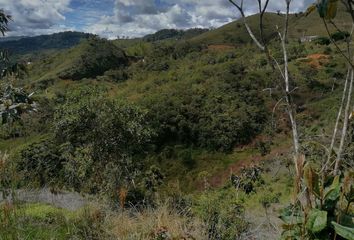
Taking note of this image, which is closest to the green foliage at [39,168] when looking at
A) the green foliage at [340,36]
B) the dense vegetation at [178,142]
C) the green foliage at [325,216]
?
the dense vegetation at [178,142]

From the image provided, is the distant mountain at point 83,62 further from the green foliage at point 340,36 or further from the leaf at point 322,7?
the leaf at point 322,7

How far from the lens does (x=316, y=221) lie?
2.27 m

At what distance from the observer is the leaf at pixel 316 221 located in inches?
88.3

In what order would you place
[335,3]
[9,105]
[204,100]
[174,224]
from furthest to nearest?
1. [204,100]
2. [174,224]
3. [9,105]
4. [335,3]

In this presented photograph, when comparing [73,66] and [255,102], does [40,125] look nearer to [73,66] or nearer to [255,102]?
[255,102]

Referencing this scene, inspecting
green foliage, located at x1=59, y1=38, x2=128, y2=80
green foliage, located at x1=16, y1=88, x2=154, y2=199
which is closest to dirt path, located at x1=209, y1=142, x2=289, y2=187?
green foliage, located at x1=16, y1=88, x2=154, y2=199

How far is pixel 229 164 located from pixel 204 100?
12005 millimetres

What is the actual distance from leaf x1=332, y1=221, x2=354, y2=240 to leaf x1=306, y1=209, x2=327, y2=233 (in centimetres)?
6

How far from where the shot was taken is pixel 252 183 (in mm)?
29750

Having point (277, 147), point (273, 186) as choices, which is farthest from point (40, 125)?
point (273, 186)

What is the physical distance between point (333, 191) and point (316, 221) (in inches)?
6.9

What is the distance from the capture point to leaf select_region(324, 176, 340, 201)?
7.48 ft

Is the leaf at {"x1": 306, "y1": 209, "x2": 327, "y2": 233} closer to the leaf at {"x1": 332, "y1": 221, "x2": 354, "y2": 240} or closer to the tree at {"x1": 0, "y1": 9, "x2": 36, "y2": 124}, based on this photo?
the leaf at {"x1": 332, "y1": 221, "x2": 354, "y2": 240}

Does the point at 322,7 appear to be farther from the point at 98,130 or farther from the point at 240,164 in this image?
the point at 240,164
